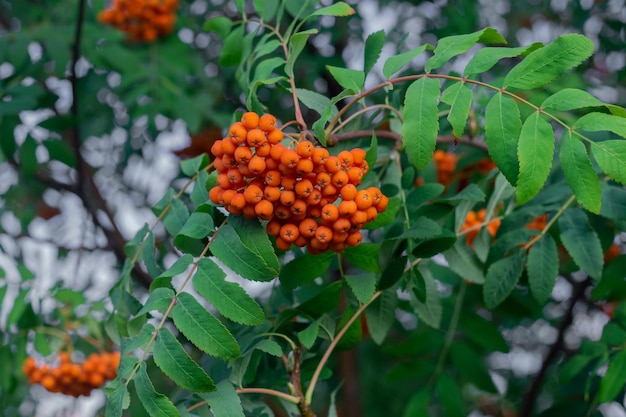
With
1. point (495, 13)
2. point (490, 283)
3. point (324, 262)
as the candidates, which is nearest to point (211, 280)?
point (324, 262)

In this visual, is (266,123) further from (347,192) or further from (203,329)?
(203,329)

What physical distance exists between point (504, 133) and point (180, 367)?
24.0 inches

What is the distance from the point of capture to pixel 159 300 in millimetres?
1231

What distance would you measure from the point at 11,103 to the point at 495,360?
235 cm

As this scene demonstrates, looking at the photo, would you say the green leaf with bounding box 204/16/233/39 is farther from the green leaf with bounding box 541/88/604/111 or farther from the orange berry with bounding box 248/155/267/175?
the green leaf with bounding box 541/88/604/111

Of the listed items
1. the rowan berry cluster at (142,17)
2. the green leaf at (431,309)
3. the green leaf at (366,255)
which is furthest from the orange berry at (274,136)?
the rowan berry cluster at (142,17)

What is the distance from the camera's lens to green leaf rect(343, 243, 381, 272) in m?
1.41

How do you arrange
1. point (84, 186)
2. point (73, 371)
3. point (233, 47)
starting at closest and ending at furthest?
point (233, 47)
point (73, 371)
point (84, 186)

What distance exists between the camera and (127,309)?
1.51 metres

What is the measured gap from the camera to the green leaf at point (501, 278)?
153 cm

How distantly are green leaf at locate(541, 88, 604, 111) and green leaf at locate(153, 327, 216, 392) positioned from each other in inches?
26.6

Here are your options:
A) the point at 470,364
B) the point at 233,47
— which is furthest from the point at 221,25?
the point at 470,364

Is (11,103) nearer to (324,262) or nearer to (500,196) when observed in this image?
(324,262)

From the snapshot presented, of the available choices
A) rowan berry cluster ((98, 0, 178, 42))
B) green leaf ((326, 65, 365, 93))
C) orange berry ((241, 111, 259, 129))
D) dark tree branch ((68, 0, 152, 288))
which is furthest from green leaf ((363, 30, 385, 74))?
rowan berry cluster ((98, 0, 178, 42))
